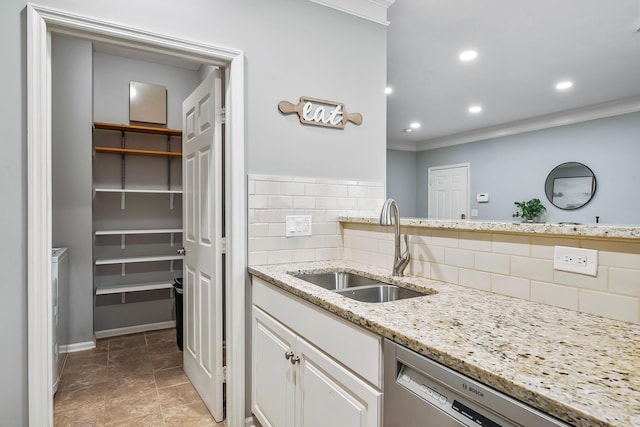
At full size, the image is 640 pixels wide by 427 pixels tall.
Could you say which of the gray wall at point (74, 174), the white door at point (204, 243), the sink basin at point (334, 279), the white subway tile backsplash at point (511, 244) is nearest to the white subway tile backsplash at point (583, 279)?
the white subway tile backsplash at point (511, 244)

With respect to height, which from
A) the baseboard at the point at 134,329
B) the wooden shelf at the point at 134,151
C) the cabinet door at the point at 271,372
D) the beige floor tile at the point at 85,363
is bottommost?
the beige floor tile at the point at 85,363

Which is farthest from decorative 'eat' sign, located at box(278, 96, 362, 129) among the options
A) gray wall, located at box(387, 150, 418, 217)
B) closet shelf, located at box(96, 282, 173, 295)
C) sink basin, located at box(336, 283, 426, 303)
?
gray wall, located at box(387, 150, 418, 217)

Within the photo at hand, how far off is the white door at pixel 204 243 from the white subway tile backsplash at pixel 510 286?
4.63 feet

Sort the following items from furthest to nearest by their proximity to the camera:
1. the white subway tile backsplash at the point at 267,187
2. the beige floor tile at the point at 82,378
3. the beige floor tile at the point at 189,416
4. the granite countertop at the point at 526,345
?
the beige floor tile at the point at 82,378 → the beige floor tile at the point at 189,416 → the white subway tile backsplash at the point at 267,187 → the granite countertop at the point at 526,345

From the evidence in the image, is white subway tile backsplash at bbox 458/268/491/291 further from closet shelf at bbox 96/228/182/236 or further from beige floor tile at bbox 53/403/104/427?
closet shelf at bbox 96/228/182/236

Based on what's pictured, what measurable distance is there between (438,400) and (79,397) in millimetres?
2544

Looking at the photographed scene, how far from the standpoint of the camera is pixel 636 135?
4.76 meters

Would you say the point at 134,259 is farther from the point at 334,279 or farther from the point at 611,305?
the point at 611,305

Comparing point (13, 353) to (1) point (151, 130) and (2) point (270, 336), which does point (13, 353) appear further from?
(1) point (151, 130)

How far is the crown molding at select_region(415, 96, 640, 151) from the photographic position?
191 inches

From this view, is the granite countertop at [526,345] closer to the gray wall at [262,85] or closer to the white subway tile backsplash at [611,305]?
the white subway tile backsplash at [611,305]

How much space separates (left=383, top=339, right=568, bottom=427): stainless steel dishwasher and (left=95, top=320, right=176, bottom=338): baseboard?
332 centimetres

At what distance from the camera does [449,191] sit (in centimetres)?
746

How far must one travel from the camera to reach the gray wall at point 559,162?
4.81 m
